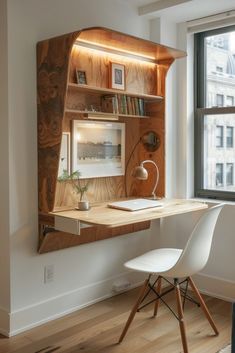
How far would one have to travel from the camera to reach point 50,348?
2594 mm

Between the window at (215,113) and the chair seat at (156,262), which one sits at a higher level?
the window at (215,113)

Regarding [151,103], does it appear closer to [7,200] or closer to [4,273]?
[7,200]

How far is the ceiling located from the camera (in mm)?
3219

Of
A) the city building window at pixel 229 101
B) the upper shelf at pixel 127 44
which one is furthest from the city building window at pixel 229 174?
the upper shelf at pixel 127 44

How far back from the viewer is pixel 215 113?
3637mm

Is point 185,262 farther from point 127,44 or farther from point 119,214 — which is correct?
point 127,44

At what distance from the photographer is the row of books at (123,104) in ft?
10.5

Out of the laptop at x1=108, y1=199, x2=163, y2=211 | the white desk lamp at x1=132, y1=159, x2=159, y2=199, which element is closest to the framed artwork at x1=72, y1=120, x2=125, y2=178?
the white desk lamp at x1=132, y1=159, x2=159, y2=199

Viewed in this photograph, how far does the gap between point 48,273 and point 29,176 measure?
2.33ft

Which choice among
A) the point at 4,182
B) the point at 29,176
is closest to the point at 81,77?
the point at 29,176

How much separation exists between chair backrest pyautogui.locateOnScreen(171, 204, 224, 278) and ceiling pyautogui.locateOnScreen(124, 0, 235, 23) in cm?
164

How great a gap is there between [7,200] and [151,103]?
152 centimetres

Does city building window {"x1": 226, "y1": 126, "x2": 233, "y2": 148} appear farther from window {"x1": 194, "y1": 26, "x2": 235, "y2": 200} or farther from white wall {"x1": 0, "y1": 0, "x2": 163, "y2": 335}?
white wall {"x1": 0, "y1": 0, "x2": 163, "y2": 335}

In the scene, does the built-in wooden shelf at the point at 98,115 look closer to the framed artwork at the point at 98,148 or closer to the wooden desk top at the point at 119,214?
the framed artwork at the point at 98,148
